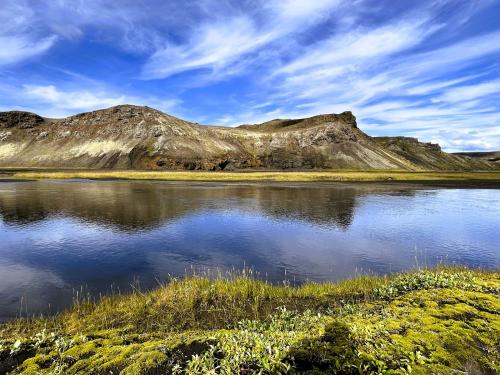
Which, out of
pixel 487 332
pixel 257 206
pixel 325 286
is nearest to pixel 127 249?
pixel 325 286

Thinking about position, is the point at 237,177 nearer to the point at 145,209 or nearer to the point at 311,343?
the point at 145,209

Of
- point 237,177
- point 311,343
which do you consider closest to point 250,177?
point 237,177

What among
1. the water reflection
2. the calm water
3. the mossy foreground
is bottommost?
the calm water

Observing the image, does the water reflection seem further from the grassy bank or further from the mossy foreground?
the grassy bank

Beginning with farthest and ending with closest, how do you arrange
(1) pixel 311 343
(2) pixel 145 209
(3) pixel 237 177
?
(3) pixel 237 177, (2) pixel 145 209, (1) pixel 311 343

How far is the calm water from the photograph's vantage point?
19.6 meters

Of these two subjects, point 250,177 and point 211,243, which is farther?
point 250,177

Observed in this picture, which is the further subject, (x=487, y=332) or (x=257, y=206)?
(x=257, y=206)

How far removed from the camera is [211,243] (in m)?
28.1

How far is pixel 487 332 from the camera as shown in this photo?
7.88 m

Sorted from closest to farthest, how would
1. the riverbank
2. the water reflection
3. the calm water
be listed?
1. the calm water
2. the water reflection
3. the riverbank

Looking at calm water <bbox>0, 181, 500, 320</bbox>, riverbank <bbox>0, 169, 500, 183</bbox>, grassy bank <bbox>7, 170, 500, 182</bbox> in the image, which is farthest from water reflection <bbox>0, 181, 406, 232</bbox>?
grassy bank <bbox>7, 170, 500, 182</bbox>

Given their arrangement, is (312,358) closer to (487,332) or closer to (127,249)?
(487,332)

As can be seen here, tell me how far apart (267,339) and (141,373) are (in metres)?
2.73
